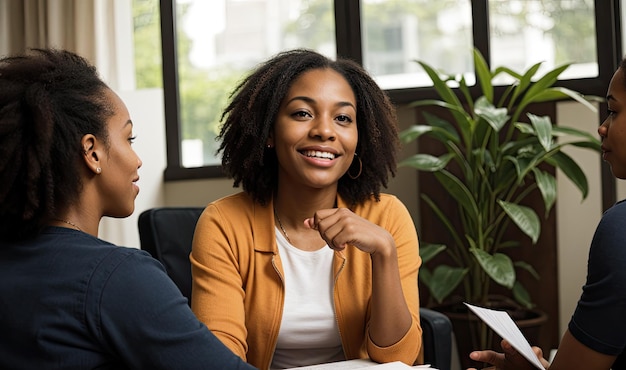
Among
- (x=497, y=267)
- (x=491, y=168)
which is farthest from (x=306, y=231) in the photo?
(x=491, y=168)

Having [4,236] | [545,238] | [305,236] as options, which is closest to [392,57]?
[545,238]

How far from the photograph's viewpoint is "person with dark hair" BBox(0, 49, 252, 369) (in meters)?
1.09

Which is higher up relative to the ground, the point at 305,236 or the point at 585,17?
the point at 585,17

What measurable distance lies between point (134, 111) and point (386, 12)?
1.31 meters

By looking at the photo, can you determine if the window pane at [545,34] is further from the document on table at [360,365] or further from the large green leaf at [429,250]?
the document on table at [360,365]

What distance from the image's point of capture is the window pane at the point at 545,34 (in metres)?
3.59

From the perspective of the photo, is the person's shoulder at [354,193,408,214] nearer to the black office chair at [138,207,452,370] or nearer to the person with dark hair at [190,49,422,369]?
the person with dark hair at [190,49,422,369]

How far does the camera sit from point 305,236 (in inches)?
76.4

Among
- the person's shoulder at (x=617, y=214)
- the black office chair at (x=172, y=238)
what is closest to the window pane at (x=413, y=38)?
the black office chair at (x=172, y=238)

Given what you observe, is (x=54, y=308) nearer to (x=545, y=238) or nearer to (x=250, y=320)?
(x=250, y=320)

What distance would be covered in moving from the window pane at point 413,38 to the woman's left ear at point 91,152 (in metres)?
2.75

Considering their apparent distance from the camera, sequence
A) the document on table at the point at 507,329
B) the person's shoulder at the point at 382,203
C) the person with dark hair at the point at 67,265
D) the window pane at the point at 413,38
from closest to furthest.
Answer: the person with dark hair at the point at 67,265, the document on table at the point at 507,329, the person's shoulder at the point at 382,203, the window pane at the point at 413,38

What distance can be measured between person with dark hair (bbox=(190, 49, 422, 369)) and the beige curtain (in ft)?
8.10

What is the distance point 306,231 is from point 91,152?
0.81m
